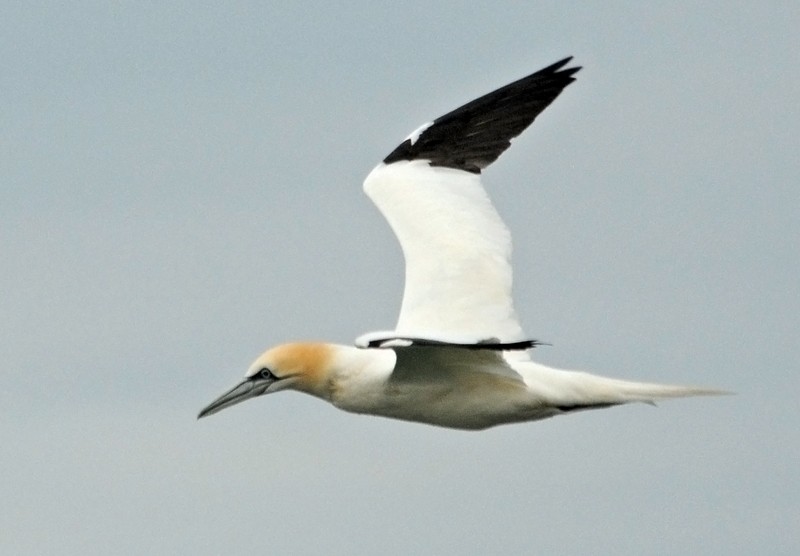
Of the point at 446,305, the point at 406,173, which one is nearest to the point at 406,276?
the point at 446,305

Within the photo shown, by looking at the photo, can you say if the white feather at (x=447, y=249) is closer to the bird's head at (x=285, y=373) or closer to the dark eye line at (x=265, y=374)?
the bird's head at (x=285, y=373)

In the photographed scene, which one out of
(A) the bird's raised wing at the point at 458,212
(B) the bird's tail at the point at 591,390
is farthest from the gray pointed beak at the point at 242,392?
(B) the bird's tail at the point at 591,390

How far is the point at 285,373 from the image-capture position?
13234 millimetres

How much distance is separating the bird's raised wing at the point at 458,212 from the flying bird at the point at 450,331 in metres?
0.01

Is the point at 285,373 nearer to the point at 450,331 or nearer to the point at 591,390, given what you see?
the point at 450,331

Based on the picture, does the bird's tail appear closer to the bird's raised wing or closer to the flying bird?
the flying bird

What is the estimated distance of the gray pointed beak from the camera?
1328 cm

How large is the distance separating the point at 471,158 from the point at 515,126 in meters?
0.60

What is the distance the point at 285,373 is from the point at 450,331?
4.73 ft

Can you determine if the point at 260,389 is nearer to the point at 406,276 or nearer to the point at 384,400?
the point at 384,400

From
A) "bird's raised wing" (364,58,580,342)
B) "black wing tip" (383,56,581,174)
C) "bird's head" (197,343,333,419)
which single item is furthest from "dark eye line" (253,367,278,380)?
"black wing tip" (383,56,581,174)

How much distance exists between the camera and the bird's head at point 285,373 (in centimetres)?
1321

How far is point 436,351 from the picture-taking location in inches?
500

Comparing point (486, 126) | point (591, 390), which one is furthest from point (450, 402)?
point (486, 126)
